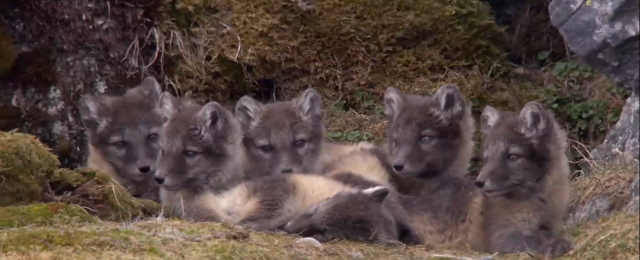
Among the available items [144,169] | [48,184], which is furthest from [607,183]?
[48,184]

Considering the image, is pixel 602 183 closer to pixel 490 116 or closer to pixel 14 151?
pixel 490 116

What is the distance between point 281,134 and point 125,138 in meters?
1.49

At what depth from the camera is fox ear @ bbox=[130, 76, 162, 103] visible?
9328 mm

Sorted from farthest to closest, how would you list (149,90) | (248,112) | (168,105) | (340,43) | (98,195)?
(340,43)
(149,90)
(248,112)
(168,105)
(98,195)

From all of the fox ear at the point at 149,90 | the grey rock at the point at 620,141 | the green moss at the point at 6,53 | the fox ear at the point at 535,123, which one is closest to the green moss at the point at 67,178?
the fox ear at the point at 149,90

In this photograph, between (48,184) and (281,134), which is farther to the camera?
(281,134)

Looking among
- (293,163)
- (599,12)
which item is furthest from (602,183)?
(293,163)

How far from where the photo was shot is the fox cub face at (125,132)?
902 centimetres

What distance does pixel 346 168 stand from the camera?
8.08 metres

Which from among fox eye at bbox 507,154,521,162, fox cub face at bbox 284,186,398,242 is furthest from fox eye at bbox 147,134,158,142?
fox eye at bbox 507,154,521,162

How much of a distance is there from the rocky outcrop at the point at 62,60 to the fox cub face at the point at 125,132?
686 mm

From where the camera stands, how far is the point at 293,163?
8.59m

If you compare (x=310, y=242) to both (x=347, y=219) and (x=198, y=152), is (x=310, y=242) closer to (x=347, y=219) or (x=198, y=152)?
(x=347, y=219)

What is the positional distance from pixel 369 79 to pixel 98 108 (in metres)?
3.12
